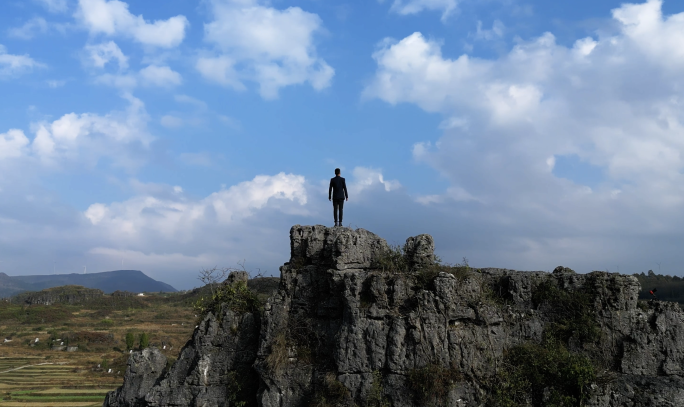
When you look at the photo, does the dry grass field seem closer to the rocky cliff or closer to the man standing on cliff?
the rocky cliff

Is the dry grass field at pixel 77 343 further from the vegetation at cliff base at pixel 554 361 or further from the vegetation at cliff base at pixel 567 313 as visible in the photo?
the vegetation at cliff base at pixel 567 313

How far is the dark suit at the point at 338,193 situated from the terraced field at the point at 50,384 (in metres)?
31.6

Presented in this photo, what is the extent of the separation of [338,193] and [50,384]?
4123cm

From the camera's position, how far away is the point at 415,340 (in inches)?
460

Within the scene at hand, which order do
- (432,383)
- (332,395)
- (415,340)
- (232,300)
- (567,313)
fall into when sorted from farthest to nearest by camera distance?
(232,300) → (567,313) → (332,395) → (415,340) → (432,383)

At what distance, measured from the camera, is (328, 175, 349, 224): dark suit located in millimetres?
15586

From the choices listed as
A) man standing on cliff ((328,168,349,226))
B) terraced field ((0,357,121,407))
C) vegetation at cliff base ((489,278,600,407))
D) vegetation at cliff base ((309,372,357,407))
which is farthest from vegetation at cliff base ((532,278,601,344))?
terraced field ((0,357,121,407))

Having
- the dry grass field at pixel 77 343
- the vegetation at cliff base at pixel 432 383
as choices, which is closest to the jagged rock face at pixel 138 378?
the dry grass field at pixel 77 343

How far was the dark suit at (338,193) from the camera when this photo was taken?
15586 millimetres

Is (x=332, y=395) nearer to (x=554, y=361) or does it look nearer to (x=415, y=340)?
(x=415, y=340)

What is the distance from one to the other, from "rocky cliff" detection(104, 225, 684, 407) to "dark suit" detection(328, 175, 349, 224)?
1713mm

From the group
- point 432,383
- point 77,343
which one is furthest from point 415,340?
point 77,343

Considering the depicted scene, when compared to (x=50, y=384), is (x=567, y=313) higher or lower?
higher

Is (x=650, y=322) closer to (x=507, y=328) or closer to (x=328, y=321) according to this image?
(x=507, y=328)
